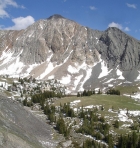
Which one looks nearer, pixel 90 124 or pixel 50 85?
pixel 90 124

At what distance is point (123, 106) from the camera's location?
103938 mm

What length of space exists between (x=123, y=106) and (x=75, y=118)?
28.4 metres

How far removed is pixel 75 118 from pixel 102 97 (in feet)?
123

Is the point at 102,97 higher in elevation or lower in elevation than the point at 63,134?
higher

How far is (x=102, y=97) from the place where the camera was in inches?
4766

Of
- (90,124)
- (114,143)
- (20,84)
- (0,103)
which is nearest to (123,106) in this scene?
(90,124)

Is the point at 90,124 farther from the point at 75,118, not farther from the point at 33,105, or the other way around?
the point at 33,105

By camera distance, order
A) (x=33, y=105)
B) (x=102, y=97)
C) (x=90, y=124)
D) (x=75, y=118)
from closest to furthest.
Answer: (x=90, y=124), (x=75, y=118), (x=33, y=105), (x=102, y=97)

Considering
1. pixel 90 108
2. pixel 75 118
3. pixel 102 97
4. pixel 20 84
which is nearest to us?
pixel 75 118

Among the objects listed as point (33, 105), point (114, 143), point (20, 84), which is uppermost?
point (20, 84)

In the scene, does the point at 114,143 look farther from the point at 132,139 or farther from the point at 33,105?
the point at 33,105

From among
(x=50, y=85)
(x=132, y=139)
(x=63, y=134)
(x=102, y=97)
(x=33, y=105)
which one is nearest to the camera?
(x=132, y=139)

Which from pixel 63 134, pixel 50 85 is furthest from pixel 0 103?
pixel 50 85

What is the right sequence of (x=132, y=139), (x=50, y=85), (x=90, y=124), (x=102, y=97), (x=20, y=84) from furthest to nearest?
(x=50, y=85)
(x=20, y=84)
(x=102, y=97)
(x=90, y=124)
(x=132, y=139)
